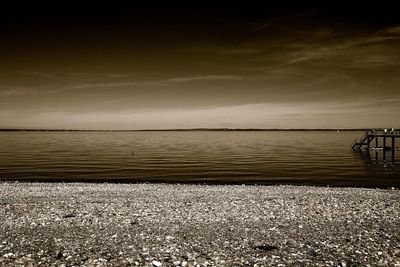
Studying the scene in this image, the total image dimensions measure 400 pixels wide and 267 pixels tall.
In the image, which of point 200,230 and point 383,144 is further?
point 383,144

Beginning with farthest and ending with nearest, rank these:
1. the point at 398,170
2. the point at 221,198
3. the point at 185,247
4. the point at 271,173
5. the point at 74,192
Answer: the point at 398,170
the point at 271,173
the point at 74,192
the point at 221,198
the point at 185,247

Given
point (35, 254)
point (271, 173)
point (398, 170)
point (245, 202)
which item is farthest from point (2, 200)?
point (398, 170)

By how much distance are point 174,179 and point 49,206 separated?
19.1m

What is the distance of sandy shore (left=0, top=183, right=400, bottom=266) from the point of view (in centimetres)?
1150

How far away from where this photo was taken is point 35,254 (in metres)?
11.7


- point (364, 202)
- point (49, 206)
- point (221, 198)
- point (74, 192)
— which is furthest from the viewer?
point (74, 192)

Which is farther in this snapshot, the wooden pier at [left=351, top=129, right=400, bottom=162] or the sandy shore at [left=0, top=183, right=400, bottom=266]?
the wooden pier at [left=351, top=129, right=400, bottom=162]

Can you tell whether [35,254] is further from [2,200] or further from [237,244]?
[2,200]

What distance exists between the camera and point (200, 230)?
14422mm

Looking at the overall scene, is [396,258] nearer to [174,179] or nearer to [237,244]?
[237,244]

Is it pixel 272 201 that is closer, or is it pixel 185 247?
pixel 185 247

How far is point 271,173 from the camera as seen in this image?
135 ft

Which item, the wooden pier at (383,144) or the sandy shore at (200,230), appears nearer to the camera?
the sandy shore at (200,230)

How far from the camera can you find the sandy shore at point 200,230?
11500 millimetres
